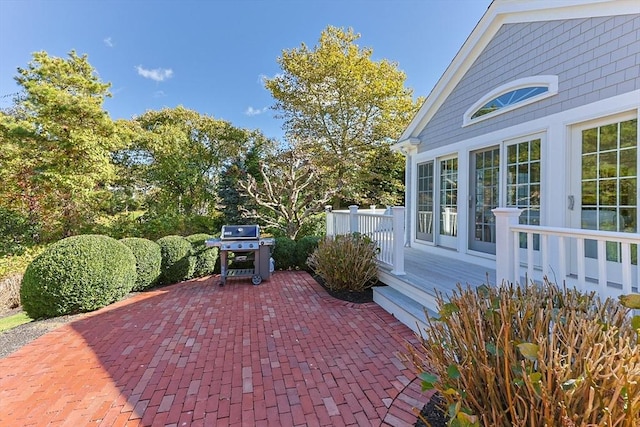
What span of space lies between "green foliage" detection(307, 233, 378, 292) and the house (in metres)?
0.62

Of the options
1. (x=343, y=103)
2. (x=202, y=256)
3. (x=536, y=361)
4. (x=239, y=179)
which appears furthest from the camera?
(x=343, y=103)

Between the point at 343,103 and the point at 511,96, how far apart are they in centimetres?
1116

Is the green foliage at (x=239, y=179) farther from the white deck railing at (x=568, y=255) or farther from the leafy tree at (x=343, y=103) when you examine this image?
the white deck railing at (x=568, y=255)

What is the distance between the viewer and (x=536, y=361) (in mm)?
1634

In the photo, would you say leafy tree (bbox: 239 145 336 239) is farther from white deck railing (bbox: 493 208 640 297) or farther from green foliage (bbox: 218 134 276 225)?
white deck railing (bbox: 493 208 640 297)

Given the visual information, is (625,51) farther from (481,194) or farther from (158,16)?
(158,16)

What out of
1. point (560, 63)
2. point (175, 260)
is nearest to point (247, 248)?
point (175, 260)

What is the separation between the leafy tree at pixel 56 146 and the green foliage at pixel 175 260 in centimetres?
539

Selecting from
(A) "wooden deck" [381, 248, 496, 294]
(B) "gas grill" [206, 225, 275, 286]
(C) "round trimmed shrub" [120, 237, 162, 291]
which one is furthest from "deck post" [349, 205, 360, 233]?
(C) "round trimmed shrub" [120, 237, 162, 291]

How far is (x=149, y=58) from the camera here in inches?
485

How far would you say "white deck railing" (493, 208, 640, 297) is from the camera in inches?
84.0

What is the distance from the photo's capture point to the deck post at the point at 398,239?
4.55 meters

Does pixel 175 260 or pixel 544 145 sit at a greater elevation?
pixel 544 145

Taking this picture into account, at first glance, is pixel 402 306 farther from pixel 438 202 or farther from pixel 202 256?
pixel 202 256
